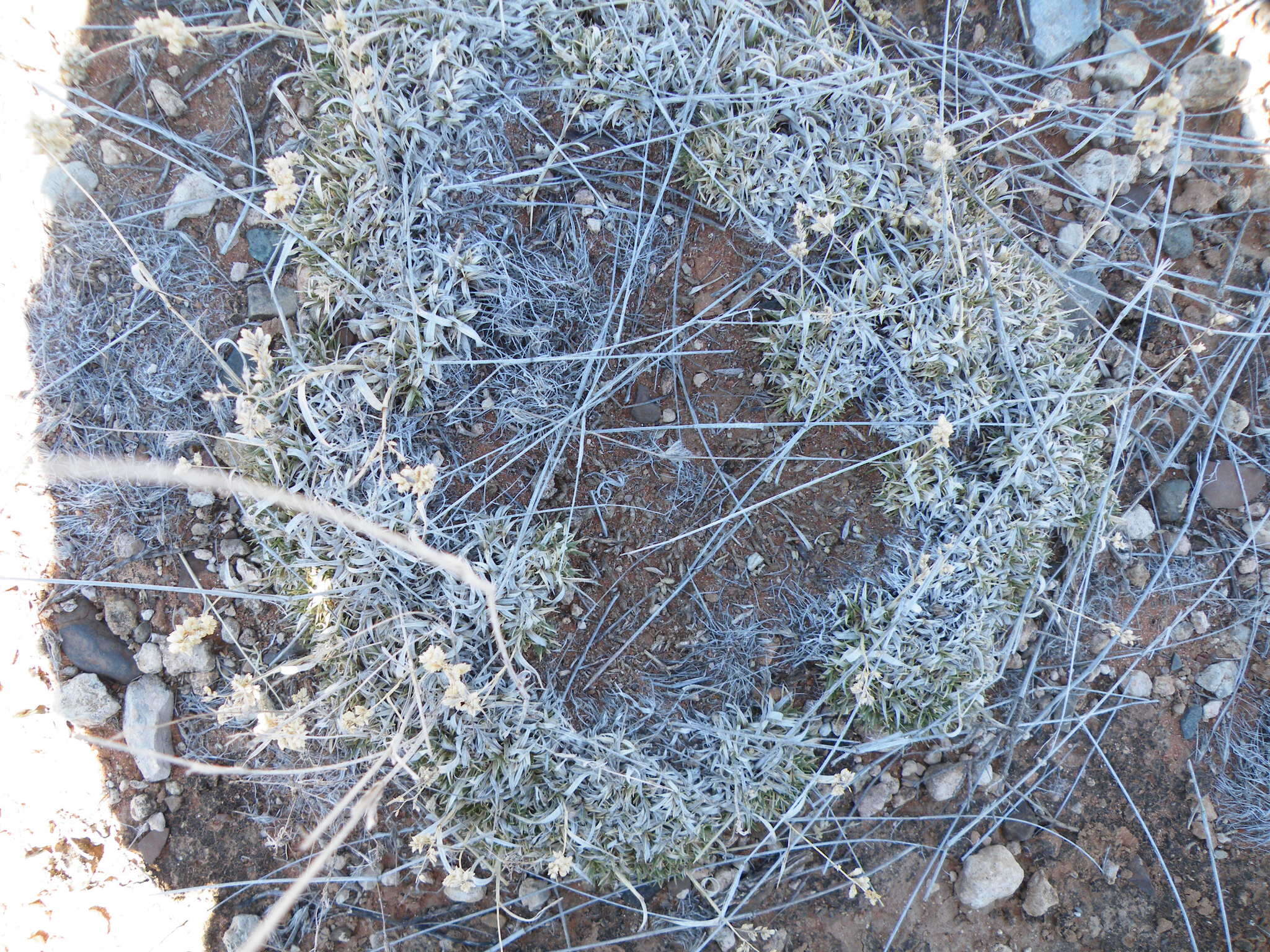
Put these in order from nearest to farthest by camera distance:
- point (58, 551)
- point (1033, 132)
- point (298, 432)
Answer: point (298, 432) → point (58, 551) → point (1033, 132)

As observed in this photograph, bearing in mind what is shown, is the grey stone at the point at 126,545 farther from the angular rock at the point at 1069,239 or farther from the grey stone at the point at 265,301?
the angular rock at the point at 1069,239

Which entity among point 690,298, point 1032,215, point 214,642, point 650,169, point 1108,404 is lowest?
point 214,642

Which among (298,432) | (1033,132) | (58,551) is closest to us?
(298,432)

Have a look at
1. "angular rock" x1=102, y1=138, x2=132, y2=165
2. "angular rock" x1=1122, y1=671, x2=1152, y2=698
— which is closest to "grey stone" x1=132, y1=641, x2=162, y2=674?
"angular rock" x1=102, y1=138, x2=132, y2=165

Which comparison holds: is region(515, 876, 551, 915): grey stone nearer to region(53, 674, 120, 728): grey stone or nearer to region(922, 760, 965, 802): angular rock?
region(922, 760, 965, 802): angular rock

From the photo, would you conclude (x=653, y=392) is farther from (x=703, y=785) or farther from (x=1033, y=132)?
(x=1033, y=132)

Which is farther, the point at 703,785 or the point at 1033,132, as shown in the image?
the point at 1033,132

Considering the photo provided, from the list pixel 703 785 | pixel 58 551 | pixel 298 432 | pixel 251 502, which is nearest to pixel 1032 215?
pixel 703 785
